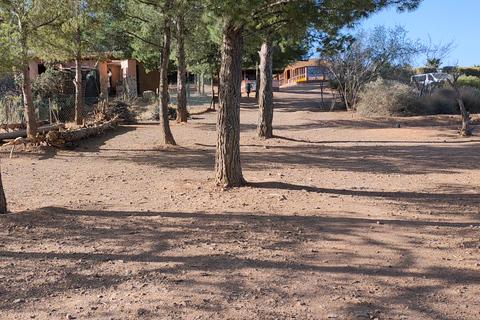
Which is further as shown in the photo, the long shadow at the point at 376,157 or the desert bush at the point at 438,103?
the desert bush at the point at 438,103

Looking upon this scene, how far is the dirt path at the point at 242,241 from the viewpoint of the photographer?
3.63 meters

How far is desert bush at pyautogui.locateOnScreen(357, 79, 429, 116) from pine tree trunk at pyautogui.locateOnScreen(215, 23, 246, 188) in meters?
15.7

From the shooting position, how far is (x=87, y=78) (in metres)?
27.5

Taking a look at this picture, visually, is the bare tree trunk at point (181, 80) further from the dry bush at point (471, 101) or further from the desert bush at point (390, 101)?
the dry bush at point (471, 101)

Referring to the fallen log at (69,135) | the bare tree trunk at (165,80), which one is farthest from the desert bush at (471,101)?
the fallen log at (69,135)

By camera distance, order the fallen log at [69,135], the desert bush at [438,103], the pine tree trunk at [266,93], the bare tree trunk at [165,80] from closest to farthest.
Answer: the bare tree trunk at [165,80]
the fallen log at [69,135]
the pine tree trunk at [266,93]
the desert bush at [438,103]

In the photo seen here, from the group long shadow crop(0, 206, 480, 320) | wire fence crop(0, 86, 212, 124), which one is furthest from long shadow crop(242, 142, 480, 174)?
wire fence crop(0, 86, 212, 124)

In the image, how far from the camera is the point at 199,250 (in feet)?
15.9

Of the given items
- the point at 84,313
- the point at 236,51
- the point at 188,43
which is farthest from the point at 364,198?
the point at 188,43

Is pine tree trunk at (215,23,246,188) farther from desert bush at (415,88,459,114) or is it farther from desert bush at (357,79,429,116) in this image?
desert bush at (415,88,459,114)

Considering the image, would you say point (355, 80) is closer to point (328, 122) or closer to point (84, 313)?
point (328, 122)

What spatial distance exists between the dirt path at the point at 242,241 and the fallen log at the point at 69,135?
1.99 m

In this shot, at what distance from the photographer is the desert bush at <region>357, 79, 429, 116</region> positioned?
21.8 metres

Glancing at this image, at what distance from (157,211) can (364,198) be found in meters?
3.27
